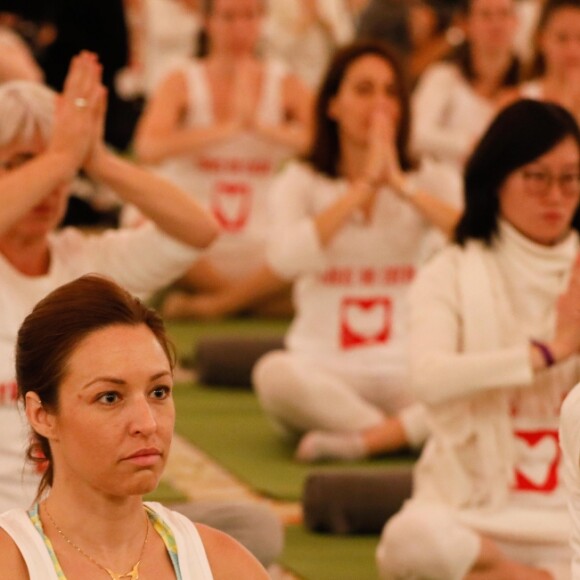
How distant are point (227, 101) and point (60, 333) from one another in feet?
15.0

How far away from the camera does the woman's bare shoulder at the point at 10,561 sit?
6.58ft

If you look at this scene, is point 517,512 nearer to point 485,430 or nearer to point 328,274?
point 485,430

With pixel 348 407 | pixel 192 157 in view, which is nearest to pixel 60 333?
pixel 348 407

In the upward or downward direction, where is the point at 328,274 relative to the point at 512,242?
downward

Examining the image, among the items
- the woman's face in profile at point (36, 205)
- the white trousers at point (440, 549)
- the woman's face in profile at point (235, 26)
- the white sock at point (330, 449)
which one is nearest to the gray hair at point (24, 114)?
the woman's face in profile at point (36, 205)

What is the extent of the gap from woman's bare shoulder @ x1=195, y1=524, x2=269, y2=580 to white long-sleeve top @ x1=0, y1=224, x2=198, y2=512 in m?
0.78

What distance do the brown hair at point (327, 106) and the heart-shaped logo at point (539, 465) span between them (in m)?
1.64

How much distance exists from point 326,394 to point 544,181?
4.87 feet

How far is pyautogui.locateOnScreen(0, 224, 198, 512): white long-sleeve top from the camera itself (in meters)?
2.94

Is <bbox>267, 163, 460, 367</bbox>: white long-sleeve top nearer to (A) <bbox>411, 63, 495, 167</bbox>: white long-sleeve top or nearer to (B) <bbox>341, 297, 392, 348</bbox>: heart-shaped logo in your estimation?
(B) <bbox>341, 297, 392, 348</bbox>: heart-shaped logo

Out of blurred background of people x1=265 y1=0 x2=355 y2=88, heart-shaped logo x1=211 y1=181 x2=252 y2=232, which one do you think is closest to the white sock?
heart-shaped logo x1=211 y1=181 x2=252 y2=232

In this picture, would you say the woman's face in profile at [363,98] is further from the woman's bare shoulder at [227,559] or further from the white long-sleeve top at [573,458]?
the woman's bare shoulder at [227,559]

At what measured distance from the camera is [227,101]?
21.6 feet

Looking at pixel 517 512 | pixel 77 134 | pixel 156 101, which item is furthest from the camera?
pixel 156 101
